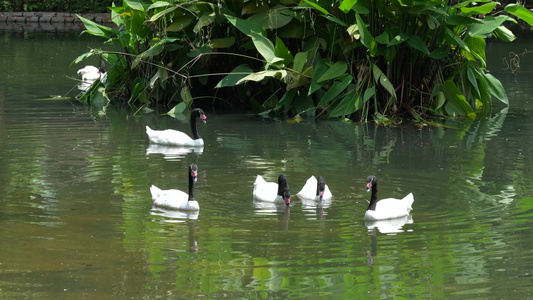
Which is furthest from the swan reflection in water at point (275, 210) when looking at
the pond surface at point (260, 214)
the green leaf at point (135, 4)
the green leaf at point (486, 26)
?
the green leaf at point (135, 4)

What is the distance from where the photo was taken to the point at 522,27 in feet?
112

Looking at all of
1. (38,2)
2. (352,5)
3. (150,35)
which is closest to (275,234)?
(352,5)

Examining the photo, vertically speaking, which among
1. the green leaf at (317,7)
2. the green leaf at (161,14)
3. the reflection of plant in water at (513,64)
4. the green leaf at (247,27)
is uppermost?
the green leaf at (317,7)

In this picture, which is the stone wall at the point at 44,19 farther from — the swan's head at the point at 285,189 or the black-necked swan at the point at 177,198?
the swan's head at the point at 285,189

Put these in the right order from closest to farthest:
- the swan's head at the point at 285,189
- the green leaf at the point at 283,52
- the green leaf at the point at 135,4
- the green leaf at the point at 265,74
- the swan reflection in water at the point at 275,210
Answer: the swan reflection in water at the point at 275,210 < the swan's head at the point at 285,189 < the green leaf at the point at 265,74 < the green leaf at the point at 283,52 < the green leaf at the point at 135,4

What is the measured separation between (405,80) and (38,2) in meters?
26.8

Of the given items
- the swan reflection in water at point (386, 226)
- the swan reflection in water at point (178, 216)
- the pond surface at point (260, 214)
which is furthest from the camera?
the swan reflection in water at point (178, 216)

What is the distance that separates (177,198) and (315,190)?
1451 mm

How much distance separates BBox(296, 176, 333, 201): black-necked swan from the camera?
364 inches

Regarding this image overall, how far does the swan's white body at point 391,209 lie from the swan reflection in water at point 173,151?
3.87 metres

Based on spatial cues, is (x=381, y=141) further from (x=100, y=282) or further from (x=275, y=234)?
(x=100, y=282)

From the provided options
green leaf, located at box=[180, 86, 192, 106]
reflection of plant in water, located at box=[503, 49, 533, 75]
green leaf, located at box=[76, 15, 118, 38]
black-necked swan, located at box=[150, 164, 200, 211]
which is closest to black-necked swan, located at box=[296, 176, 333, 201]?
black-necked swan, located at box=[150, 164, 200, 211]

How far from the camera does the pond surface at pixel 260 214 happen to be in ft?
22.5

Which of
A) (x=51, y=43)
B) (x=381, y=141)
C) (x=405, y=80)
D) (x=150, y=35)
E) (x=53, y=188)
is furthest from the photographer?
(x=51, y=43)
